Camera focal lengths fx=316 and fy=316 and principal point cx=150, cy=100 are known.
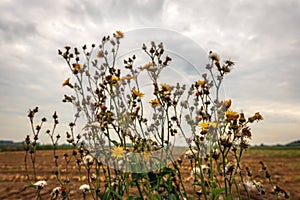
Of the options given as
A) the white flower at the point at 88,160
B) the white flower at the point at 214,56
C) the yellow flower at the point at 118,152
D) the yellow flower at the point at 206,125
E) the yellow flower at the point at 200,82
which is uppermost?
the white flower at the point at 214,56

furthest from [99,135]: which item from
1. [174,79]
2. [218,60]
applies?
[218,60]

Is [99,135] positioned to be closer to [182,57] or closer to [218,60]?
[182,57]

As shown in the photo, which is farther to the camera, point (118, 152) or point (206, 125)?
point (118, 152)

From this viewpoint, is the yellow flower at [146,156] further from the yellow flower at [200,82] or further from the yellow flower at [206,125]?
the yellow flower at [200,82]

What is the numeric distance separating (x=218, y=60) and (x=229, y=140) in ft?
2.79

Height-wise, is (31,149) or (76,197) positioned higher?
(31,149)

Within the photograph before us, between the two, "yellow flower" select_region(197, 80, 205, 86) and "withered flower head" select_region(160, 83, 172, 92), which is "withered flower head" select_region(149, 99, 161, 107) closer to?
"withered flower head" select_region(160, 83, 172, 92)

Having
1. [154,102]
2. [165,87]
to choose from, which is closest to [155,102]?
[154,102]

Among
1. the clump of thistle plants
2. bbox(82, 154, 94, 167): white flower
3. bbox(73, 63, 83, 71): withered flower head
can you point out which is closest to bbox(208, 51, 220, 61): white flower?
the clump of thistle plants

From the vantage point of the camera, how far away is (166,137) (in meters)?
2.52

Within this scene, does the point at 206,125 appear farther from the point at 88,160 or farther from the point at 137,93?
the point at 88,160

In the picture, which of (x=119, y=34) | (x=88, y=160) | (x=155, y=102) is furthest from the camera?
(x=119, y=34)

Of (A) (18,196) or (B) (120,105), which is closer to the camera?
(B) (120,105)

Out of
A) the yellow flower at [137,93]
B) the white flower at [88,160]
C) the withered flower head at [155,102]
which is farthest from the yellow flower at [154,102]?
the white flower at [88,160]
